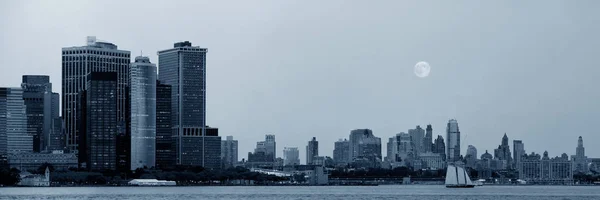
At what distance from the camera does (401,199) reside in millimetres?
159750

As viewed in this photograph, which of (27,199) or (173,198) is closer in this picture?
(27,199)

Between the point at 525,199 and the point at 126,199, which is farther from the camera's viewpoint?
the point at 525,199

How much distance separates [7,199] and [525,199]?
71.0 m

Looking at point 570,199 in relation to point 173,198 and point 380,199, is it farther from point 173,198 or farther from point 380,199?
point 173,198

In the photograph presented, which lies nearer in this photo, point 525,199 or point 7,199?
point 7,199

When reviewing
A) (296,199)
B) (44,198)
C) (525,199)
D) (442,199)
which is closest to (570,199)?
(525,199)

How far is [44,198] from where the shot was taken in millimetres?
156750

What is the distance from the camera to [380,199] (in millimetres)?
158625

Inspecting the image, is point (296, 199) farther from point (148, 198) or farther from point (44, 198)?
point (44, 198)

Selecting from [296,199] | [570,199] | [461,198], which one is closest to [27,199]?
[296,199]

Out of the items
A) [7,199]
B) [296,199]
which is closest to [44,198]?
[7,199]

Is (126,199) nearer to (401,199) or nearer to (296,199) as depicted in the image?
(296,199)

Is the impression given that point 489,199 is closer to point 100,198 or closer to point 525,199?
point 525,199

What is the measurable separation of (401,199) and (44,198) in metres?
48.4
